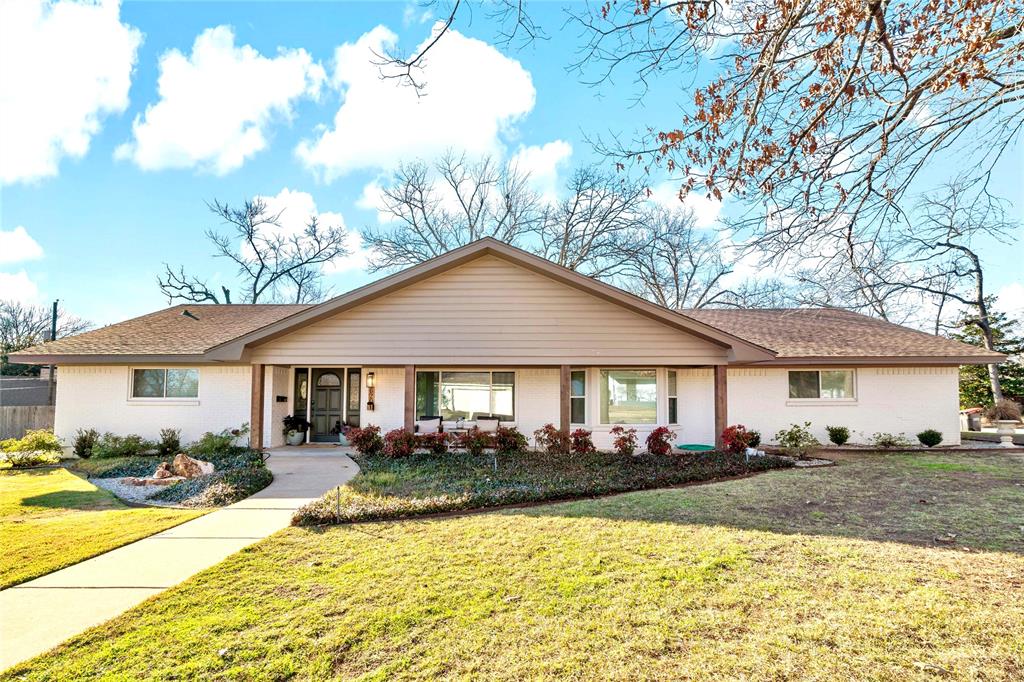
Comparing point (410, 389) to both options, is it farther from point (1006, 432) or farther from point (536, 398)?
point (1006, 432)

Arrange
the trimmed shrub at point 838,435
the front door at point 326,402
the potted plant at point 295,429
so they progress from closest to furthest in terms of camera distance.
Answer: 1. the trimmed shrub at point 838,435
2. the potted plant at point 295,429
3. the front door at point 326,402

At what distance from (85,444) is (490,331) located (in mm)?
10420

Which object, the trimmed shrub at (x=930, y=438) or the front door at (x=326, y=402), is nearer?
the trimmed shrub at (x=930, y=438)

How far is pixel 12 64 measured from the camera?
6.39 metres

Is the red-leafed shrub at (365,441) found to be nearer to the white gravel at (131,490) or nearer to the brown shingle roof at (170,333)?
the white gravel at (131,490)

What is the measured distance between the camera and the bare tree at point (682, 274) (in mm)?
28625

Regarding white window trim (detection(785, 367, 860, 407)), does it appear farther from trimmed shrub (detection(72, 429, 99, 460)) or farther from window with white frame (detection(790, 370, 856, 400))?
trimmed shrub (detection(72, 429, 99, 460))

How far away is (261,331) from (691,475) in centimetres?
976

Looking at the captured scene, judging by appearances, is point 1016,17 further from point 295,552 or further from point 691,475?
point 295,552

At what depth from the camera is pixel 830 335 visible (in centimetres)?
1505

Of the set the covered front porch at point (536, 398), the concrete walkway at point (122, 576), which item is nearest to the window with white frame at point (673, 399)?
the covered front porch at point (536, 398)

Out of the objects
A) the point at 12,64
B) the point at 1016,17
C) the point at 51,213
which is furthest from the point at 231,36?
the point at 1016,17

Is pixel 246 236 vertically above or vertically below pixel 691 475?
above

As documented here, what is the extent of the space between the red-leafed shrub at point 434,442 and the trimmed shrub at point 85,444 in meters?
8.28
